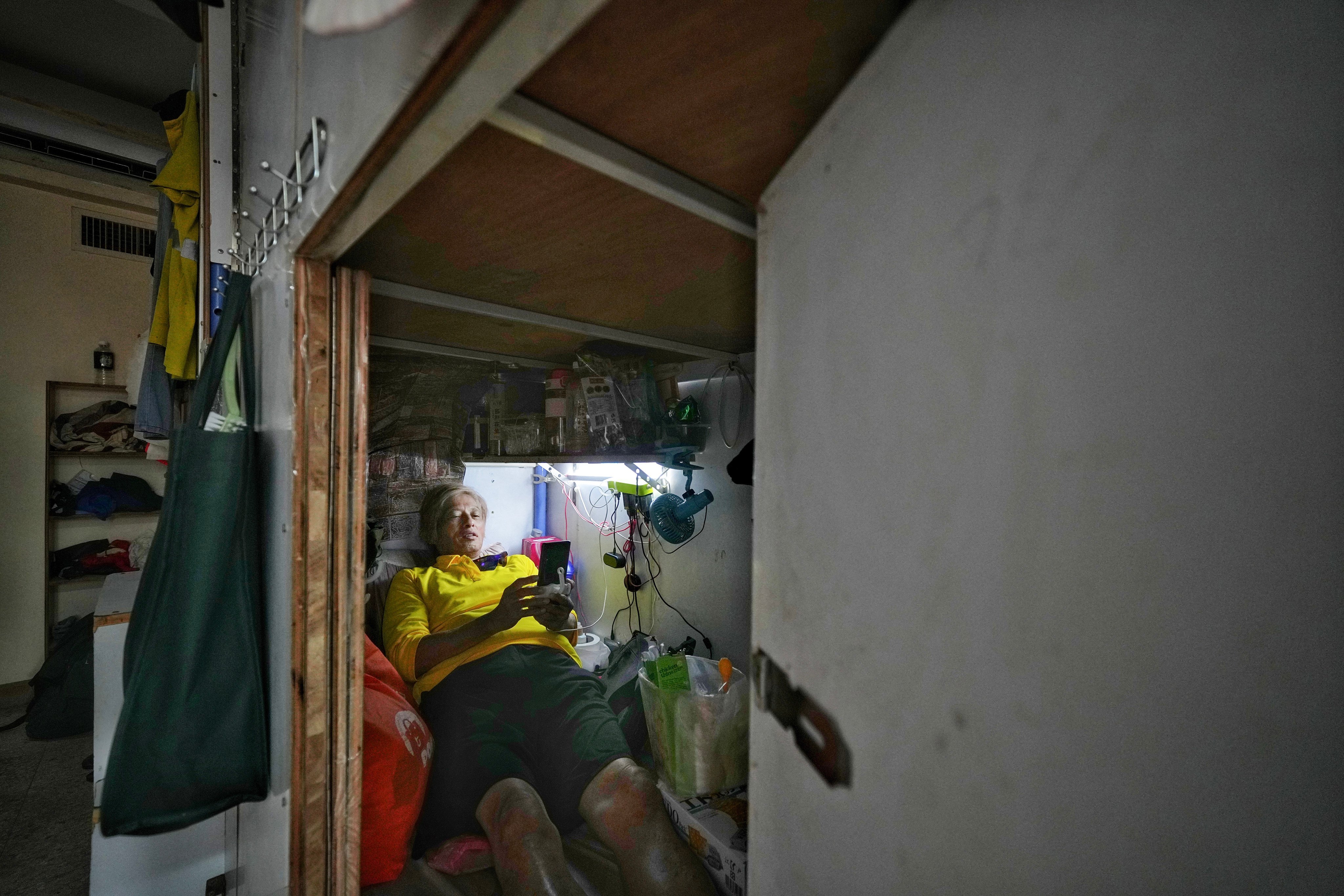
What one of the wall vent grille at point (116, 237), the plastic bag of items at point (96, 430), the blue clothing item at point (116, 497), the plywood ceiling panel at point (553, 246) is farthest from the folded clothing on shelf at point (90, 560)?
the plywood ceiling panel at point (553, 246)

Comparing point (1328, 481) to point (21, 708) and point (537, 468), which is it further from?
point (21, 708)

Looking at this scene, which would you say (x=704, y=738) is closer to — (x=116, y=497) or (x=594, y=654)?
(x=594, y=654)

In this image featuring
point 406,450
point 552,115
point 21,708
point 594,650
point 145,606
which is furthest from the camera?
point 21,708

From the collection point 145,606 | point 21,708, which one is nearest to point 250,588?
point 145,606

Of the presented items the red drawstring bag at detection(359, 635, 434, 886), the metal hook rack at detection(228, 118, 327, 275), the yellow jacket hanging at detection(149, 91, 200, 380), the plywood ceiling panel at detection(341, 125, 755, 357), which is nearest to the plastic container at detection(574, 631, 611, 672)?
the red drawstring bag at detection(359, 635, 434, 886)

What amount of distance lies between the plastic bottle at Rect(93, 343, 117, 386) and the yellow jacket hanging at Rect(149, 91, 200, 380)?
2.22m

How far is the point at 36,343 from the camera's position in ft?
9.04

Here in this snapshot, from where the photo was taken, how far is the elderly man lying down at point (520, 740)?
131cm

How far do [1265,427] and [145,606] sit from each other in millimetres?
1361

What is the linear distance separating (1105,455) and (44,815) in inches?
132

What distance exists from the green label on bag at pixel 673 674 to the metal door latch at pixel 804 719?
1077 mm

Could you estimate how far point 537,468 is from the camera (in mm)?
2836

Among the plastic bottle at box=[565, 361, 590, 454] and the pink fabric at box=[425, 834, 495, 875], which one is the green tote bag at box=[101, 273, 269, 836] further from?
the plastic bottle at box=[565, 361, 590, 454]

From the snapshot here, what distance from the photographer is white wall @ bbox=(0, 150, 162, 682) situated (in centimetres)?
269
